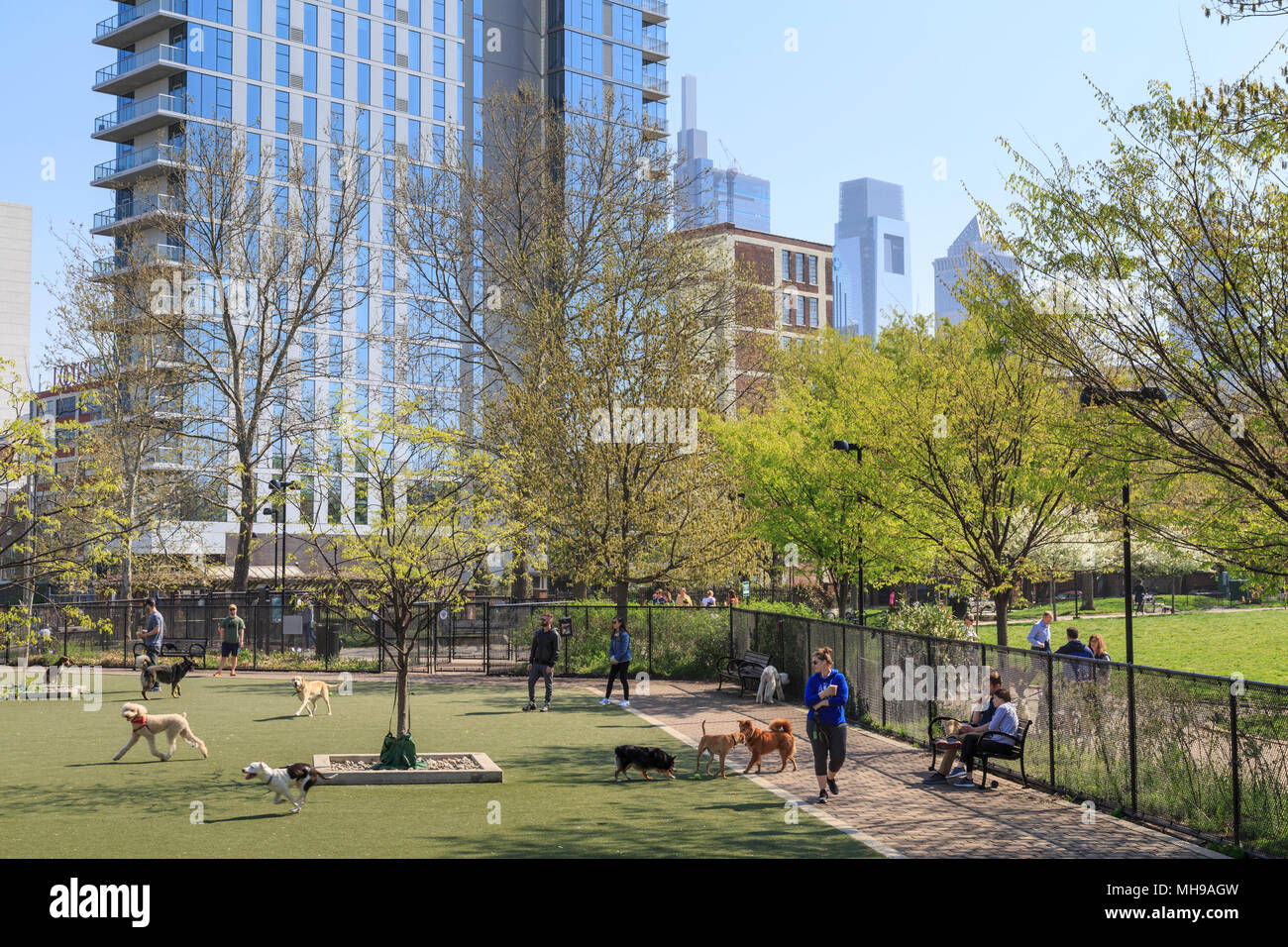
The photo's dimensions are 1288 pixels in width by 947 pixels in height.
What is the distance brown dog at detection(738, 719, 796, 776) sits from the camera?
55.0 ft

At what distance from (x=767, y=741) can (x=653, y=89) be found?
8655 cm

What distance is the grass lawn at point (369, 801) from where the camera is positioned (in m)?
11.6

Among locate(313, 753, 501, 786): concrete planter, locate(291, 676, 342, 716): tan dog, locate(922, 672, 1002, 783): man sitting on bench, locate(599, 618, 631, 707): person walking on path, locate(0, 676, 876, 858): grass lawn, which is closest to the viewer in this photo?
locate(0, 676, 876, 858): grass lawn

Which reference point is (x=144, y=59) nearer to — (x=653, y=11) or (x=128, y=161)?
(x=128, y=161)

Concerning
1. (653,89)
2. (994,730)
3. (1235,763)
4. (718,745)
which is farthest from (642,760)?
(653,89)

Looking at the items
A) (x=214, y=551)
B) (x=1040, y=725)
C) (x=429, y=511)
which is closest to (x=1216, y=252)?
(x=1040, y=725)

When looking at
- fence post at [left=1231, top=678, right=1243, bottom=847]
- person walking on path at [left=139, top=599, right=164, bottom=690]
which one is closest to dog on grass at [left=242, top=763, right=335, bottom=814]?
fence post at [left=1231, top=678, right=1243, bottom=847]

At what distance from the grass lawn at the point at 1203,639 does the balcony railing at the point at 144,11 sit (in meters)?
61.6

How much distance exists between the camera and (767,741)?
662 inches

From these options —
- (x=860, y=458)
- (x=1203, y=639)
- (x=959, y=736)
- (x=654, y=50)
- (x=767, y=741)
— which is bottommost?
(x=1203, y=639)

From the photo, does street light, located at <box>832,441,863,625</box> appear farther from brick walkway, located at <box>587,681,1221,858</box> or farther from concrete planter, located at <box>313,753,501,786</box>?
concrete planter, located at <box>313,753,501,786</box>

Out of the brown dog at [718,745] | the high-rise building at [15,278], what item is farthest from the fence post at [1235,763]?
the high-rise building at [15,278]

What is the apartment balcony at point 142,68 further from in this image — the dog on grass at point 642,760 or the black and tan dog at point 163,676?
the dog on grass at point 642,760

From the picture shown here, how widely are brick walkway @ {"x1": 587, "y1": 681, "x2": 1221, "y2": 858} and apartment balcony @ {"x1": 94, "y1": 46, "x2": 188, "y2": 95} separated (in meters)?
69.3
